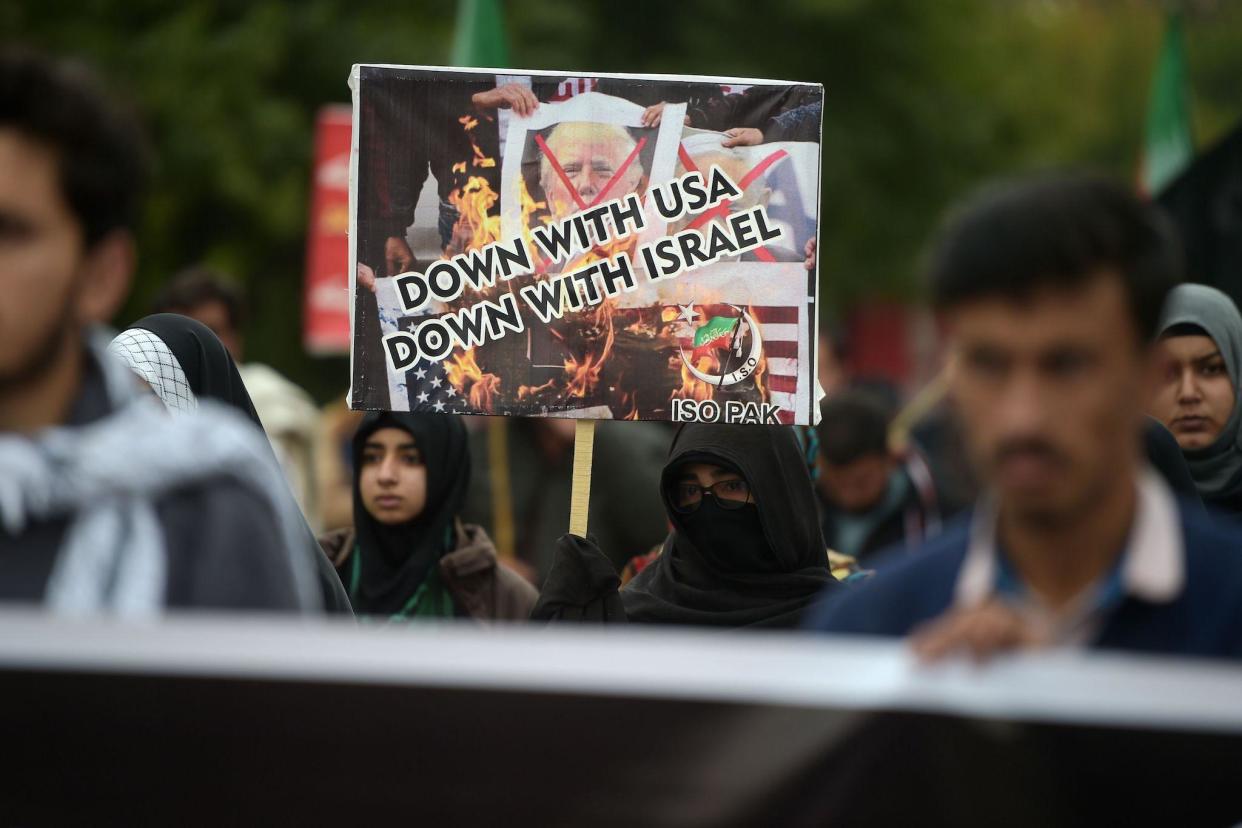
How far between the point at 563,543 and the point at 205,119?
36.0ft

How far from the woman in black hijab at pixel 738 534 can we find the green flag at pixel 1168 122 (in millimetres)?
5969

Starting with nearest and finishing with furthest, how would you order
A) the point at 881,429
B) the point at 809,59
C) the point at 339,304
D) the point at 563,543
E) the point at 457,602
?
the point at 563,543, the point at 457,602, the point at 881,429, the point at 339,304, the point at 809,59

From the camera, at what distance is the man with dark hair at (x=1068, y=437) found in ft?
6.53

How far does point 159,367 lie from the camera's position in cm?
411

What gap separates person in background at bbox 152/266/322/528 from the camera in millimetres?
6816

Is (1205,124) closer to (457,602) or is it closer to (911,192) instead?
(911,192)

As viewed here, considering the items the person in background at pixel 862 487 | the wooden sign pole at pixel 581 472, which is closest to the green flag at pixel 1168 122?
the person in background at pixel 862 487

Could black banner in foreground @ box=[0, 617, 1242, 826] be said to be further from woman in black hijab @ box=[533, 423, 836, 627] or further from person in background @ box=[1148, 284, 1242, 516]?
person in background @ box=[1148, 284, 1242, 516]

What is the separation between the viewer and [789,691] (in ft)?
6.15

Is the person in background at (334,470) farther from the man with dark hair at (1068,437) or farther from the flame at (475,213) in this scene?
the man with dark hair at (1068,437)

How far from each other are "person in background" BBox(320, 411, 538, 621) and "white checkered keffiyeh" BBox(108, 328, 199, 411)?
1301 millimetres

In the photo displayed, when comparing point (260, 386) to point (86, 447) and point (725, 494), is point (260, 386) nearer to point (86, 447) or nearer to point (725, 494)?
point (725, 494)

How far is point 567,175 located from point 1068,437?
2099 millimetres

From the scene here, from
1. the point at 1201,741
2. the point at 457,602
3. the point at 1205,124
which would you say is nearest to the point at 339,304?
the point at 457,602
